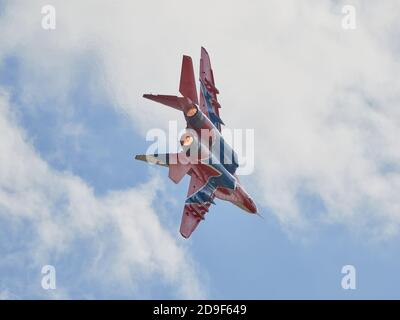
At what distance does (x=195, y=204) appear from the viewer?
64.1 metres

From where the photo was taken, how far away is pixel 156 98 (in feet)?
201

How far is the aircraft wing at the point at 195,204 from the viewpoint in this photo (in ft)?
208

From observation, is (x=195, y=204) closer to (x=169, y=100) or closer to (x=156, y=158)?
Answer: (x=156, y=158)

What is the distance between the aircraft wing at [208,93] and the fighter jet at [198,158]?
0.37ft

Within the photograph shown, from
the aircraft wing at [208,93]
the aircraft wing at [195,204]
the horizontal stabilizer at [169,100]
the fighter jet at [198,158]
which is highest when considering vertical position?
the aircraft wing at [208,93]

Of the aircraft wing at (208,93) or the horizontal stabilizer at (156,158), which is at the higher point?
the aircraft wing at (208,93)

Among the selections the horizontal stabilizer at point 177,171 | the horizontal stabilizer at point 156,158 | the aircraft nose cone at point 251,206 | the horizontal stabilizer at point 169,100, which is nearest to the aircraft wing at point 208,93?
the horizontal stabilizer at point 169,100

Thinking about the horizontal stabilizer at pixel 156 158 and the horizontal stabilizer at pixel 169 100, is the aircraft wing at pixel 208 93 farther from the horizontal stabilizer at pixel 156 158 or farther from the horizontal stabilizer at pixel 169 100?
the horizontal stabilizer at pixel 156 158

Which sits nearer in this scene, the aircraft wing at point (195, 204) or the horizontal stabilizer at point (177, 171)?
the horizontal stabilizer at point (177, 171)

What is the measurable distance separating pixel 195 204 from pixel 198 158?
17.7ft
